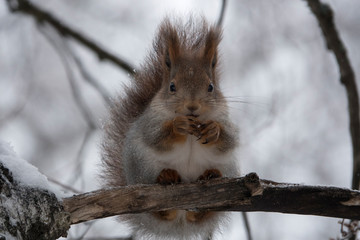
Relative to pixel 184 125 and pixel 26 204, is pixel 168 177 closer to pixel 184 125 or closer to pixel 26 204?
pixel 184 125

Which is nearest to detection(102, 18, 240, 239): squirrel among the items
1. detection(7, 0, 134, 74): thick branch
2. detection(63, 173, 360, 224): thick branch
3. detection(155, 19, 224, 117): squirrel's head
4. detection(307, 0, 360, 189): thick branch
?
detection(155, 19, 224, 117): squirrel's head

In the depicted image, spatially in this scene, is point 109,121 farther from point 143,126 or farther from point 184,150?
point 184,150

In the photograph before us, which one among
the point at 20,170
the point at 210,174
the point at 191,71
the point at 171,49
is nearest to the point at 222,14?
the point at 171,49

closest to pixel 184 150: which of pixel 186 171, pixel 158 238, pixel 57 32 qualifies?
pixel 186 171

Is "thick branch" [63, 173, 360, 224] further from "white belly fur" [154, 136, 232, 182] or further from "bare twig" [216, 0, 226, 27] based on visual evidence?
"bare twig" [216, 0, 226, 27]

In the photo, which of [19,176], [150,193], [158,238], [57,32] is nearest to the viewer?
[19,176]

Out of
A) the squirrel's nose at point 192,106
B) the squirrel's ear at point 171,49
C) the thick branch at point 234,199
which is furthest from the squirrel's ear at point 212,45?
the thick branch at point 234,199
